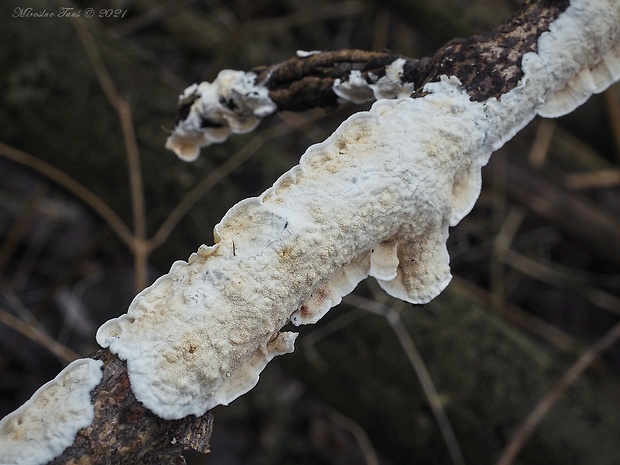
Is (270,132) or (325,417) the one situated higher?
(270,132)

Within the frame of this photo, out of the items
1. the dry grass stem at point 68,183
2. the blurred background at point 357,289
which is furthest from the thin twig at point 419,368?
the dry grass stem at point 68,183

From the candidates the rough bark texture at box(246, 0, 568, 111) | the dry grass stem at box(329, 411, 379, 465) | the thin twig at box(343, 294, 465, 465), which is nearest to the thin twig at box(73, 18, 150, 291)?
the thin twig at box(343, 294, 465, 465)

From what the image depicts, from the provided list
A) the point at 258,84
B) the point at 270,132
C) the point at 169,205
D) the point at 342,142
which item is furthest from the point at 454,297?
the point at 342,142

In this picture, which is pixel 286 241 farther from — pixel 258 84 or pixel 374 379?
pixel 374 379

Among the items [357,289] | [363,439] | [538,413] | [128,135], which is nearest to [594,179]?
[538,413]

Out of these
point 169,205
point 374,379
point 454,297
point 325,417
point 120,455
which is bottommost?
point 325,417

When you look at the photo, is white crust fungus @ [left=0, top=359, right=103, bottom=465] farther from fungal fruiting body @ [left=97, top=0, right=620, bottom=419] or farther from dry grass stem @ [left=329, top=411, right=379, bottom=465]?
dry grass stem @ [left=329, top=411, right=379, bottom=465]

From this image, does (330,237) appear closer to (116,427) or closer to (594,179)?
(116,427)
